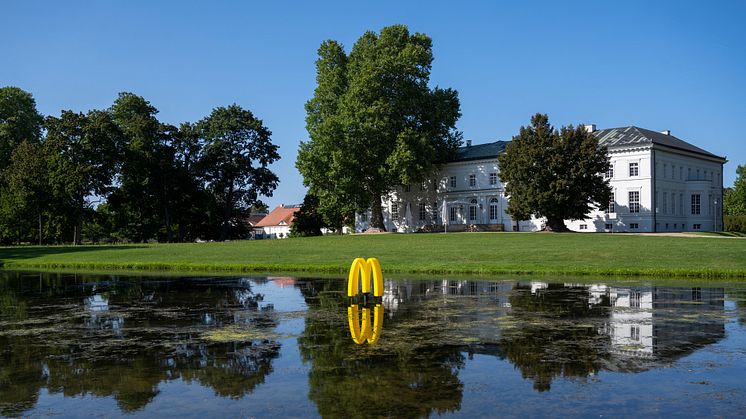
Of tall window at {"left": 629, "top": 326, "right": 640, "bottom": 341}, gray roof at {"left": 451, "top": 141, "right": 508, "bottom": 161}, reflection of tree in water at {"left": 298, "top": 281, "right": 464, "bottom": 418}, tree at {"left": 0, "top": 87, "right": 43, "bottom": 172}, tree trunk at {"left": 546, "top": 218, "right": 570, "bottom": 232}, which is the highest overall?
tree at {"left": 0, "top": 87, "right": 43, "bottom": 172}

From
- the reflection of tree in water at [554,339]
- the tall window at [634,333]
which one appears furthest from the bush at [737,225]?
the tall window at [634,333]

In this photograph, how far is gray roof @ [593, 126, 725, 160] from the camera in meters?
62.6

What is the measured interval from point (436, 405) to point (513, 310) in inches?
329

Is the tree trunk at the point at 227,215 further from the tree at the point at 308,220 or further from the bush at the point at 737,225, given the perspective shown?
the bush at the point at 737,225

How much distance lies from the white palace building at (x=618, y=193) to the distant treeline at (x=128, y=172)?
1791 centimetres

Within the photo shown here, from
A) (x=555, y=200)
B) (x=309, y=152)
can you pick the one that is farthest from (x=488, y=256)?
(x=309, y=152)

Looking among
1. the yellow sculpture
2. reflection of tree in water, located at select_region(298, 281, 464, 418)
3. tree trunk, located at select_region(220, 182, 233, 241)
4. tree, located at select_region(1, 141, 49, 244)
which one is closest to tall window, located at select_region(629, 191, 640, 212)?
tree trunk, located at select_region(220, 182, 233, 241)

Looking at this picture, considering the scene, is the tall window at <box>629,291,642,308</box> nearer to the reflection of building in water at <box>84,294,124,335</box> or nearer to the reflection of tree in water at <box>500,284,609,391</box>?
the reflection of tree in water at <box>500,284,609,391</box>

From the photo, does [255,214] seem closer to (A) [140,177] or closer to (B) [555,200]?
(A) [140,177]

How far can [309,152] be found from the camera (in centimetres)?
6322

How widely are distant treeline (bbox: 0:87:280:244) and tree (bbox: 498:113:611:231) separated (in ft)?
120

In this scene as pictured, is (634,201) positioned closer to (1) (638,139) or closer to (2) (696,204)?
(1) (638,139)

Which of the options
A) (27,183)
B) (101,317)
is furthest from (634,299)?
(27,183)

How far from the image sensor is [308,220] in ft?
283
